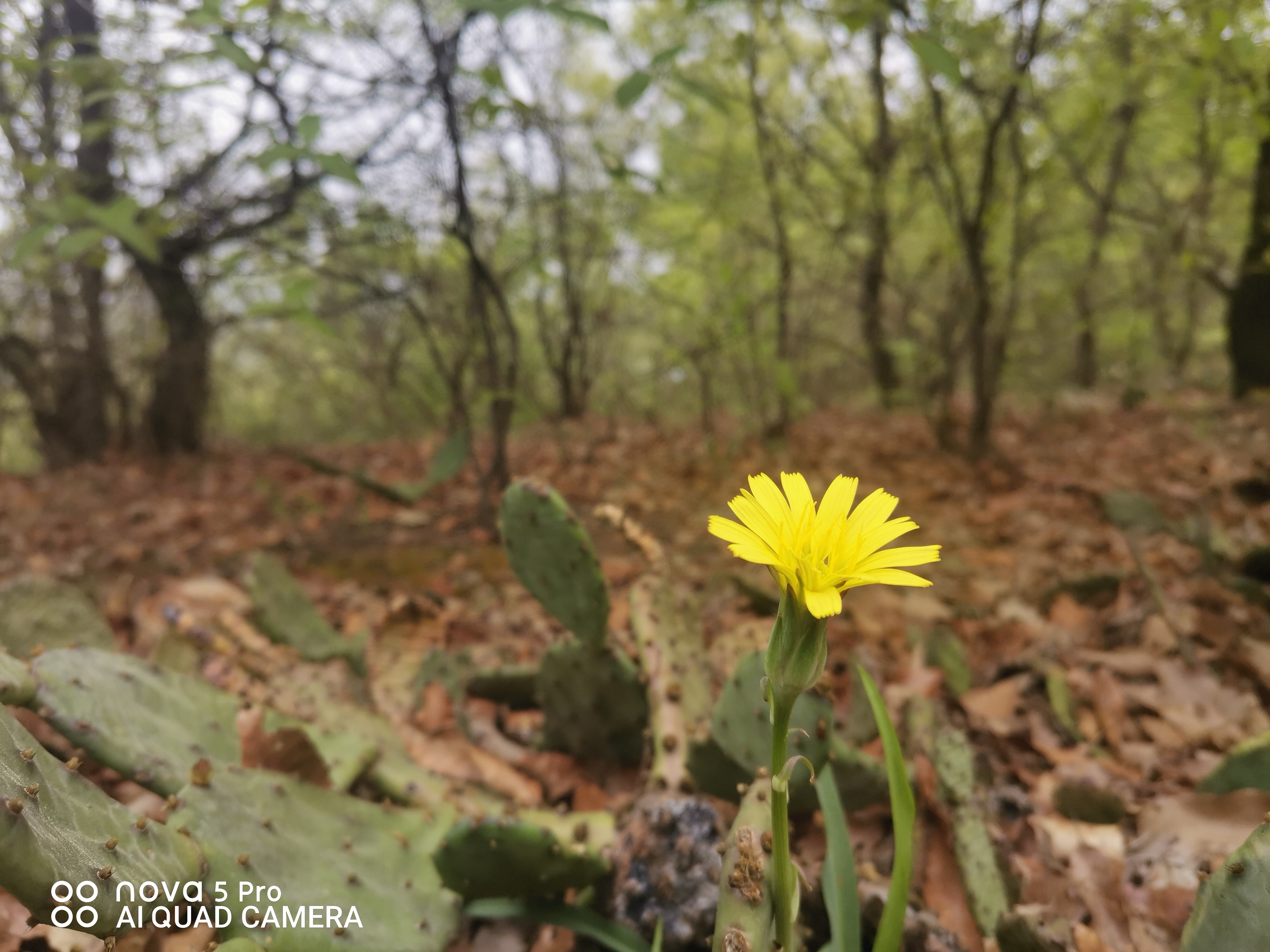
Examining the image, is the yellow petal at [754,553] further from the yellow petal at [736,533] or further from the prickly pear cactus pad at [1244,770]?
the prickly pear cactus pad at [1244,770]

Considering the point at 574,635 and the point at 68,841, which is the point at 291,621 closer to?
the point at 574,635

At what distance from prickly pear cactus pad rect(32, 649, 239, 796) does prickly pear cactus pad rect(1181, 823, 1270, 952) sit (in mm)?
1360

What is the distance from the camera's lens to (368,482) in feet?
12.1

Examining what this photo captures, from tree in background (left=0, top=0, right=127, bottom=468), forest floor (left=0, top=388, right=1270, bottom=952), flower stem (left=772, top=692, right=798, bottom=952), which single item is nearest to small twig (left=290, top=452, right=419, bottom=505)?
forest floor (left=0, top=388, right=1270, bottom=952)

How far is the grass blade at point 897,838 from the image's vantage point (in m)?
0.89

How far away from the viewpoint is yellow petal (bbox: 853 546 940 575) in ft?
2.08

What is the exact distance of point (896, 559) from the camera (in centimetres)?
65

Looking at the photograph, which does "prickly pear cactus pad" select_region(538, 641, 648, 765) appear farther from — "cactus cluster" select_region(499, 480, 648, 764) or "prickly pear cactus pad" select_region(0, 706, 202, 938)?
"prickly pear cactus pad" select_region(0, 706, 202, 938)

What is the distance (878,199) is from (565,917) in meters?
3.83

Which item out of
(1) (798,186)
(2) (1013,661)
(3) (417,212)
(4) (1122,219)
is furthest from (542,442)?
(4) (1122,219)

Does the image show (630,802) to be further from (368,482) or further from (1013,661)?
(368,482)

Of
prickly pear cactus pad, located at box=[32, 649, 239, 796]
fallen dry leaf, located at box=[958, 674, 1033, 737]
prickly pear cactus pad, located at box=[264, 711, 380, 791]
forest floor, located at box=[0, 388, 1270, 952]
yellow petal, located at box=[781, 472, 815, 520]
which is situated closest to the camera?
yellow petal, located at box=[781, 472, 815, 520]

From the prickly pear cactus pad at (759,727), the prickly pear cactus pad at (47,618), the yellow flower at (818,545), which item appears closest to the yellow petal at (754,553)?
the yellow flower at (818,545)

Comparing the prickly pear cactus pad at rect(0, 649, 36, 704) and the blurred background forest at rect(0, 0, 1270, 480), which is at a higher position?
the blurred background forest at rect(0, 0, 1270, 480)
